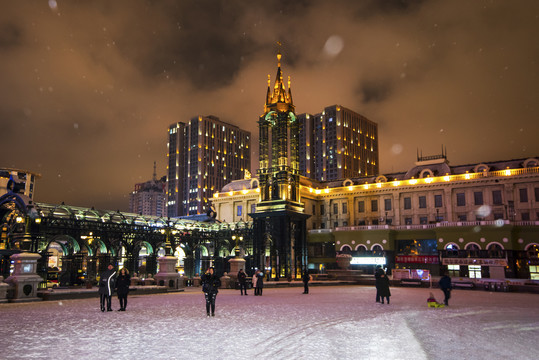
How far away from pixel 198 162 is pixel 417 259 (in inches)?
4464

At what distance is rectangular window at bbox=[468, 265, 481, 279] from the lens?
52719 millimetres

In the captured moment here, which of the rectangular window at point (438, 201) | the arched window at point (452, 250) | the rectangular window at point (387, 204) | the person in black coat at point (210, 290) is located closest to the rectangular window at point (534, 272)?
the arched window at point (452, 250)

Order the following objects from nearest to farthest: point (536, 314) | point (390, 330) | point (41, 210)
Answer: point (390, 330) < point (536, 314) < point (41, 210)

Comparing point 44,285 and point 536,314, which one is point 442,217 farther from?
point 44,285

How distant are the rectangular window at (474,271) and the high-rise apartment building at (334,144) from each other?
291ft

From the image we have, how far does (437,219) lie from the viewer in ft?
212

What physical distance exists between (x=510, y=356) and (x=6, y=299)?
20.0 meters

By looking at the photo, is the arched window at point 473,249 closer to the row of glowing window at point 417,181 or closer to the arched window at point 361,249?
the row of glowing window at point 417,181

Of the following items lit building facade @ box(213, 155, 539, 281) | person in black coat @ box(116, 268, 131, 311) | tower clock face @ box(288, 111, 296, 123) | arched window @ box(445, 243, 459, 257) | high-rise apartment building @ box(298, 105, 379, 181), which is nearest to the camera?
person in black coat @ box(116, 268, 131, 311)

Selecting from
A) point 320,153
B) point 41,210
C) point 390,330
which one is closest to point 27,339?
point 390,330

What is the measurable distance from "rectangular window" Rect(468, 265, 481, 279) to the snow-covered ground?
126 ft

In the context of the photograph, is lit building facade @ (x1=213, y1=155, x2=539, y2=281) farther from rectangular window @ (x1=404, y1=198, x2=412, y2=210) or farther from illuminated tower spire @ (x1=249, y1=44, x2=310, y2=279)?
illuminated tower spire @ (x1=249, y1=44, x2=310, y2=279)

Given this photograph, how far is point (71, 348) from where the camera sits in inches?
369

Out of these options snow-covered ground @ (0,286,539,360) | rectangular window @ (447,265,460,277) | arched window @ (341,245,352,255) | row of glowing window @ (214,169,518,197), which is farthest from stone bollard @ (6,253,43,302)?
row of glowing window @ (214,169,518,197)
